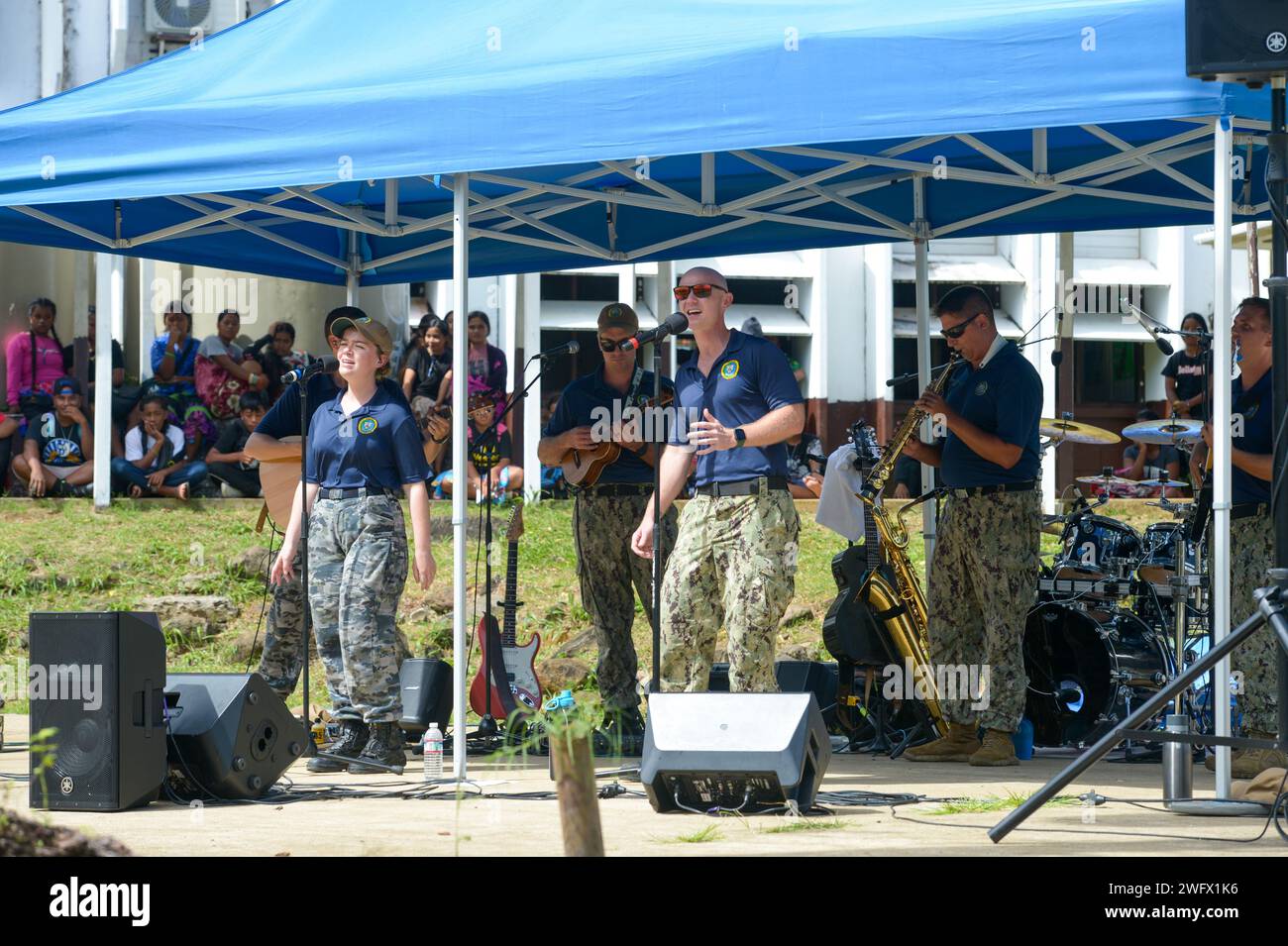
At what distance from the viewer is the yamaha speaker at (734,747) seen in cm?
616

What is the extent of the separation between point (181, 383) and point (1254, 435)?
9496mm

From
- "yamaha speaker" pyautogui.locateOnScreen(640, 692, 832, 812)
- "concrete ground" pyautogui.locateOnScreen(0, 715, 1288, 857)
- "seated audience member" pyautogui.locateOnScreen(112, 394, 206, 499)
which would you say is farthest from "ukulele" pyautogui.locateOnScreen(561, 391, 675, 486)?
"seated audience member" pyautogui.locateOnScreen(112, 394, 206, 499)

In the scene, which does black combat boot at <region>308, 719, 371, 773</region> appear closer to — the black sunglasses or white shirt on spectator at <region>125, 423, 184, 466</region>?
the black sunglasses

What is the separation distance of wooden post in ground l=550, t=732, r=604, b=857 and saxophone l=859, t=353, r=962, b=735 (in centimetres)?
474

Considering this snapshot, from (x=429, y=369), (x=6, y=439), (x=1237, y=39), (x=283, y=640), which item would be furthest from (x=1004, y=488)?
(x=6, y=439)

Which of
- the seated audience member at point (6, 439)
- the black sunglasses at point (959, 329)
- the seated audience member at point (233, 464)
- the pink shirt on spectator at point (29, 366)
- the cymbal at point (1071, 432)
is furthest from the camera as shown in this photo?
the pink shirt on spectator at point (29, 366)

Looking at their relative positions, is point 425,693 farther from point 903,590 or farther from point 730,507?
point 903,590

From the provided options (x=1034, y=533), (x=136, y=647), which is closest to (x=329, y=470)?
(x=136, y=647)

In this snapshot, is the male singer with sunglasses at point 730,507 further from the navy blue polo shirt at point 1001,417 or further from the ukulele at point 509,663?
the ukulele at point 509,663

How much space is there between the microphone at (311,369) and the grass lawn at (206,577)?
13.4 ft

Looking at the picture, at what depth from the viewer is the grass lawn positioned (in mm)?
12500

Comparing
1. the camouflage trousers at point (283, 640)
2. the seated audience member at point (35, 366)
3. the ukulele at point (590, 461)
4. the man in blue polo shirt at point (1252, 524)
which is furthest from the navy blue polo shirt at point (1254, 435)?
the seated audience member at point (35, 366)

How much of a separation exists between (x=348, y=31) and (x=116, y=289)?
9.52 metres
